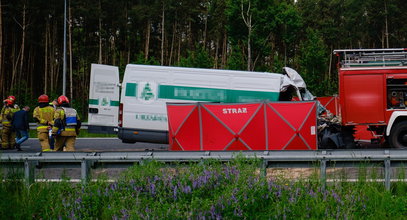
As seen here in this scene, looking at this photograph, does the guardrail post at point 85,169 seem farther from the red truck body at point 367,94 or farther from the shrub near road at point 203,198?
the red truck body at point 367,94

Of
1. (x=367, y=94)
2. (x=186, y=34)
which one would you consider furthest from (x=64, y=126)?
(x=186, y=34)

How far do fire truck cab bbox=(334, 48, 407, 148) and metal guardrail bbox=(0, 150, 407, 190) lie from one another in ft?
22.9

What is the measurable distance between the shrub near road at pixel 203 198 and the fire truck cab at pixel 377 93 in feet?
24.6

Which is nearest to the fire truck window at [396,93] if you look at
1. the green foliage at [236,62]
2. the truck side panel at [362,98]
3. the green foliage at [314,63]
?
the truck side panel at [362,98]

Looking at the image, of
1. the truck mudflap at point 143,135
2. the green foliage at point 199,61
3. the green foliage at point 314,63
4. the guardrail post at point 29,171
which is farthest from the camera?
the green foliage at point 314,63

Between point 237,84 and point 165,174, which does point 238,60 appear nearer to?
point 237,84

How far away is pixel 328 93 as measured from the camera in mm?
44656

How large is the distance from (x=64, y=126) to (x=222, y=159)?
6.48 meters

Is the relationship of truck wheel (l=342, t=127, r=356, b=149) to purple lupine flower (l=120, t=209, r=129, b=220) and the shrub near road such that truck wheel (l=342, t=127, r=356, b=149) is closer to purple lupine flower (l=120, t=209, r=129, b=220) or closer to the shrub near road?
the shrub near road

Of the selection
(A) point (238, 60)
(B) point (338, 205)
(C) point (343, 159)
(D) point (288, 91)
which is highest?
(A) point (238, 60)

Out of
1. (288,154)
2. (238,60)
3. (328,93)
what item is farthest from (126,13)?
(288,154)

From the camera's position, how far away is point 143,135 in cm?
1588

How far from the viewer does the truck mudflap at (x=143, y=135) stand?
15.7m

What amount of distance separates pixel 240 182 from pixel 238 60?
121 ft
